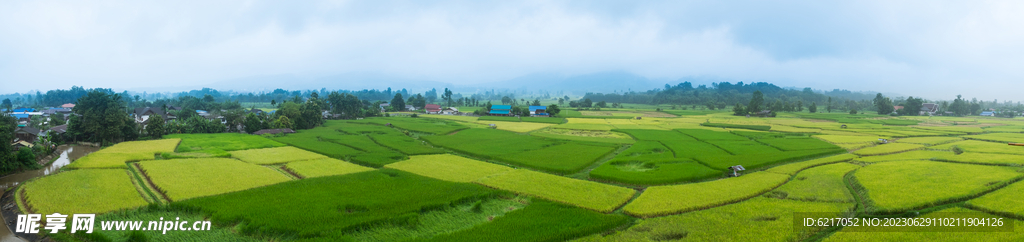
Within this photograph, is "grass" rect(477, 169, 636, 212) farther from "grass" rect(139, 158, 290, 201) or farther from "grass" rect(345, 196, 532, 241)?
"grass" rect(139, 158, 290, 201)

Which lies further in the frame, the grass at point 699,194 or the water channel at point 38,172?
the grass at point 699,194

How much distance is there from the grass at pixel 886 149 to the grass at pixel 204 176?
33.4 metres

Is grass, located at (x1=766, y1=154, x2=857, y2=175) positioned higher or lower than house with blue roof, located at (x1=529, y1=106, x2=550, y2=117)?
lower

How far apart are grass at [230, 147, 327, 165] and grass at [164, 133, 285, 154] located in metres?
1.64

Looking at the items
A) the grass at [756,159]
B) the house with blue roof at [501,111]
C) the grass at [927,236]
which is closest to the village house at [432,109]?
the house with blue roof at [501,111]

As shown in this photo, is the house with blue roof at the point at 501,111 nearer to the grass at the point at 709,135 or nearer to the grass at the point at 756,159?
the grass at the point at 709,135

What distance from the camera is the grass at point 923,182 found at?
1450cm

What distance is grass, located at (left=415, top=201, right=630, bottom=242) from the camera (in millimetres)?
11312

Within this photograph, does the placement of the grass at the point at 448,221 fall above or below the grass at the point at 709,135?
below

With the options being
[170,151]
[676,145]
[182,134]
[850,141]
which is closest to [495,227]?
[676,145]

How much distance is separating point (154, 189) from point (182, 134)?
23974 millimetres

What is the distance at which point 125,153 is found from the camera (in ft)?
80.4

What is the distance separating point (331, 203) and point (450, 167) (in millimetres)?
8006

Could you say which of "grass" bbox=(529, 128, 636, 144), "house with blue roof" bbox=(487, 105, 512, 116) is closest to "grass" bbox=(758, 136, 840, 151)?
"grass" bbox=(529, 128, 636, 144)
